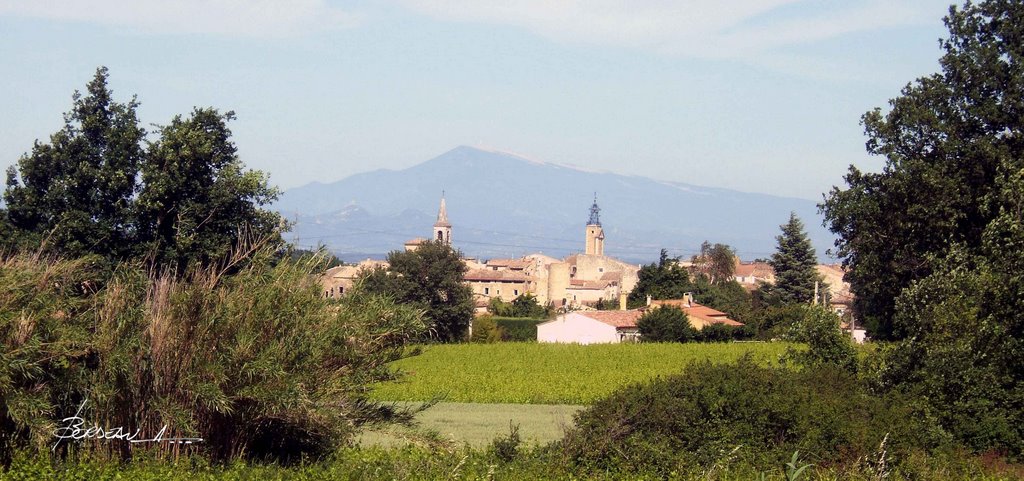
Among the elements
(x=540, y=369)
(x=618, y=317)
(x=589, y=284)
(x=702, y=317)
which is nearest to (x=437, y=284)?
(x=618, y=317)

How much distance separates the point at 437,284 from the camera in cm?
7888

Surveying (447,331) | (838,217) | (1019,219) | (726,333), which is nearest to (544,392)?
(838,217)

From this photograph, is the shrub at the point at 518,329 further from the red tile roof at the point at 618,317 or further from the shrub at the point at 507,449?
the shrub at the point at 507,449

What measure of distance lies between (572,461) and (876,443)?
4.44 m

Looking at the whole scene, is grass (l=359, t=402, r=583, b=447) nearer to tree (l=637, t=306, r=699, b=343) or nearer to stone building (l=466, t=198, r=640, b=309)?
tree (l=637, t=306, r=699, b=343)

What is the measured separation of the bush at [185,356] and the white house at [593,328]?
58.3m

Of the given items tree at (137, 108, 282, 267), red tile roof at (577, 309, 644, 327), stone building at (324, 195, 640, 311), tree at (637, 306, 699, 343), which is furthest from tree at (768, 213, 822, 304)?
Result: tree at (137, 108, 282, 267)

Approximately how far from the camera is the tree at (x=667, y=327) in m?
67.7

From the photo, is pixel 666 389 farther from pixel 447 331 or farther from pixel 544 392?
pixel 447 331

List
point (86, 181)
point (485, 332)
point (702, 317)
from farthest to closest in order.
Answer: point (485, 332) → point (702, 317) → point (86, 181)

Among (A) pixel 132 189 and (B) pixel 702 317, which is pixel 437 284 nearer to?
(B) pixel 702 317
